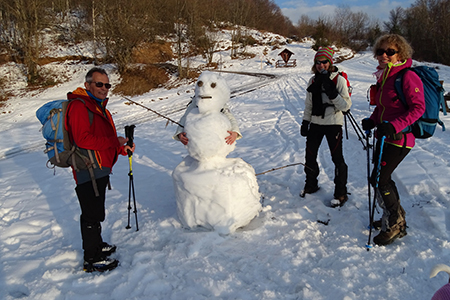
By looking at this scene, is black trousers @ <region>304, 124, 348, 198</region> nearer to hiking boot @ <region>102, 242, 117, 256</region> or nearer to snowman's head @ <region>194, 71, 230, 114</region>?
snowman's head @ <region>194, 71, 230, 114</region>

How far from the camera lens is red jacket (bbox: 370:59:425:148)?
2.59 metres

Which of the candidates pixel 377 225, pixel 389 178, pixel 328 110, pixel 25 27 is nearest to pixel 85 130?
pixel 328 110

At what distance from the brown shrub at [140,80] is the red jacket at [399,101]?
1930cm

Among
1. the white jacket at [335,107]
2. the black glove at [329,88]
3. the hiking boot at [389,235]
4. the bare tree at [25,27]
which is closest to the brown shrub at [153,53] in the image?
the bare tree at [25,27]

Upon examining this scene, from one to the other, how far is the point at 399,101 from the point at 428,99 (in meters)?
0.24

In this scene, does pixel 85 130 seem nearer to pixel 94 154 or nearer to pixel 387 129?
pixel 94 154

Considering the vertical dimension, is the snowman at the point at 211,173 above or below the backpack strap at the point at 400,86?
below

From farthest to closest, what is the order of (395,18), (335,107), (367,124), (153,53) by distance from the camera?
1. (395,18)
2. (153,53)
3. (335,107)
4. (367,124)

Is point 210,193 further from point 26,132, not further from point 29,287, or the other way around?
point 26,132

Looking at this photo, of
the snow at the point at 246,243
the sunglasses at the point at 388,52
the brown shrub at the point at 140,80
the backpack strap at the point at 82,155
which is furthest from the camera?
the brown shrub at the point at 140,80

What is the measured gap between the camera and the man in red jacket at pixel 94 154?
263cm

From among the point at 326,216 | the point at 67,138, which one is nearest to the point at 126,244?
the point at 67,138

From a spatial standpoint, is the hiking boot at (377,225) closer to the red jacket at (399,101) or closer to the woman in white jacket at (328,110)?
the woman in white jacket at (328,110)

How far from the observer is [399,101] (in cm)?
A: 275
